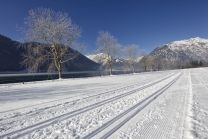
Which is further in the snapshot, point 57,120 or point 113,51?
point 113,51

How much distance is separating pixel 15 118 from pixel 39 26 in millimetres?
21547

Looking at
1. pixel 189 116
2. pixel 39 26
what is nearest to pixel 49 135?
pixel 189 116

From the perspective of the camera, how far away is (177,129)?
3.54m

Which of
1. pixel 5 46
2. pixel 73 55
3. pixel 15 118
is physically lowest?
pixel 15 118

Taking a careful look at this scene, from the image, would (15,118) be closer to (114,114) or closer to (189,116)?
(114,114)

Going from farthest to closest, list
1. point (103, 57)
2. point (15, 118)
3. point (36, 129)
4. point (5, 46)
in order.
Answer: point (5, 46) < point (103, 57) < point (15, 118) < point (36, 129)

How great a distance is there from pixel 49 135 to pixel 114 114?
7.96 feet

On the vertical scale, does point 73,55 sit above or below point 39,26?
below

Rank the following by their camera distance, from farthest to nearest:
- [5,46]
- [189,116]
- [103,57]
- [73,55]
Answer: [5,46]
[103,57]
[73,55]
[189,116]

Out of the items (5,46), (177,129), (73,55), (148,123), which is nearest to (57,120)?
(148,123)

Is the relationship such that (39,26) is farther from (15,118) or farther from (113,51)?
(113,51)

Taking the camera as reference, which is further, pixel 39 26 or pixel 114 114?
pixel 39 26

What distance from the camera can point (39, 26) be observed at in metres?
22.2

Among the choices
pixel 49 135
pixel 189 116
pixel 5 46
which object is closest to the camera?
pixel 49 135
